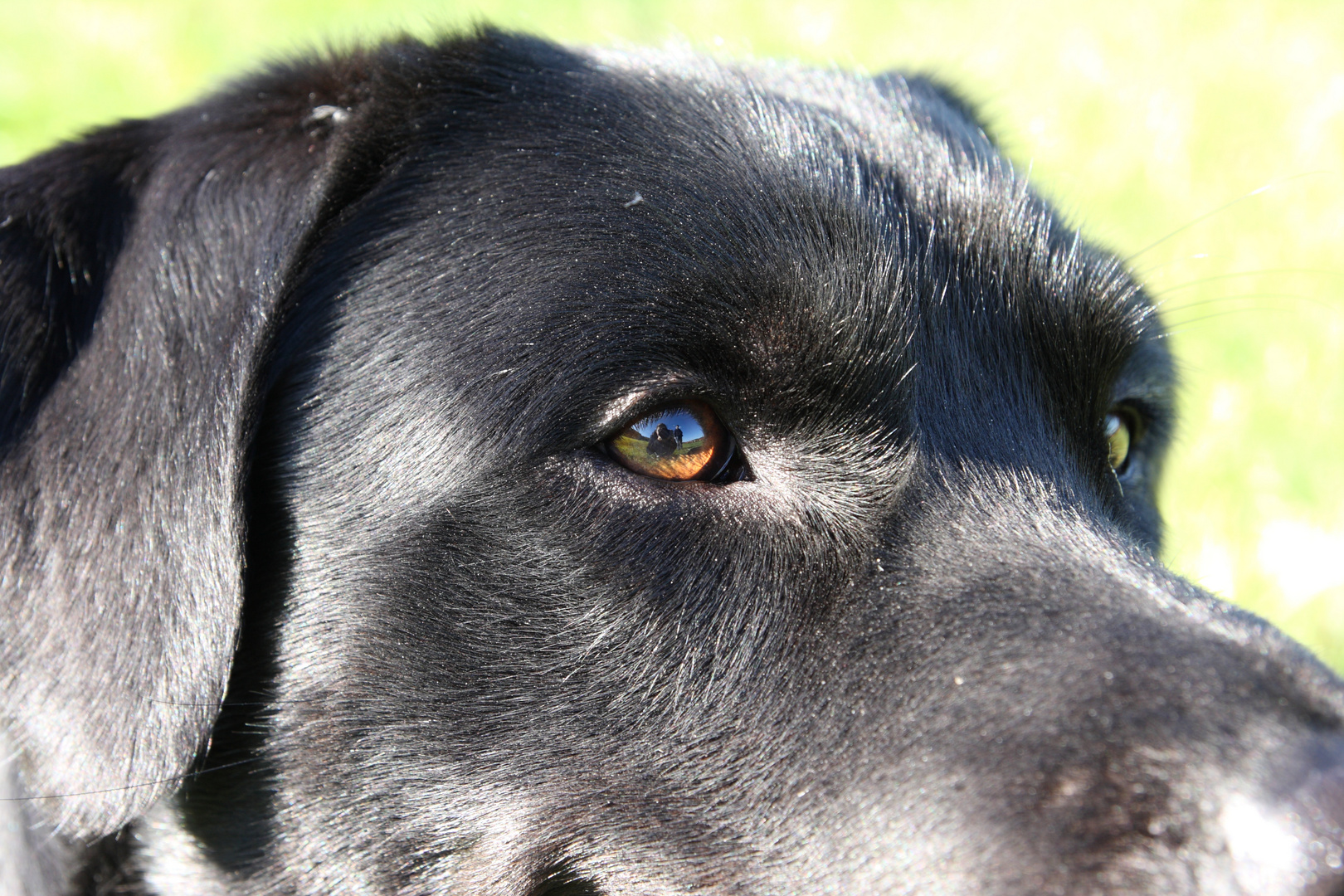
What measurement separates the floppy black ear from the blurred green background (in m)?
1.69

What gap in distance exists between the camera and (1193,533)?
5.07 metres

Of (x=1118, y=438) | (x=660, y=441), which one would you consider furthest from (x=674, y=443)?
(x=1118, y=438)

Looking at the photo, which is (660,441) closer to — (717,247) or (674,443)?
(674,443)

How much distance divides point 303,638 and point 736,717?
763 millimetres

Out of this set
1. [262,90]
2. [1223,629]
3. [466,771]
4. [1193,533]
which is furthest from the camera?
[1193,533]

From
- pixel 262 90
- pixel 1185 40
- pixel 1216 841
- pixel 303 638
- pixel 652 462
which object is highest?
pixel 1185 40

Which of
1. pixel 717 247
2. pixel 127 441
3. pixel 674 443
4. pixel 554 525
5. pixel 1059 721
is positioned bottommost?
pixel 1059 721

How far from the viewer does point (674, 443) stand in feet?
6.61

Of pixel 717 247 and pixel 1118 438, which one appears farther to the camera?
pixel 1118 438

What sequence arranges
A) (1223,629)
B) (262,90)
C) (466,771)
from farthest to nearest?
(262,90) < (466,771) < (1223,629)

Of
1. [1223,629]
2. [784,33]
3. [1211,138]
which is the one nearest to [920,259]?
[1223,629]

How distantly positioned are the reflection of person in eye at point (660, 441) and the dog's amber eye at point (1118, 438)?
1.07 meters

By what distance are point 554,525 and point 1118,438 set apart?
1446 millimetres

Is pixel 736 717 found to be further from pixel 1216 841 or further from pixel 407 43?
pixel 407 43
